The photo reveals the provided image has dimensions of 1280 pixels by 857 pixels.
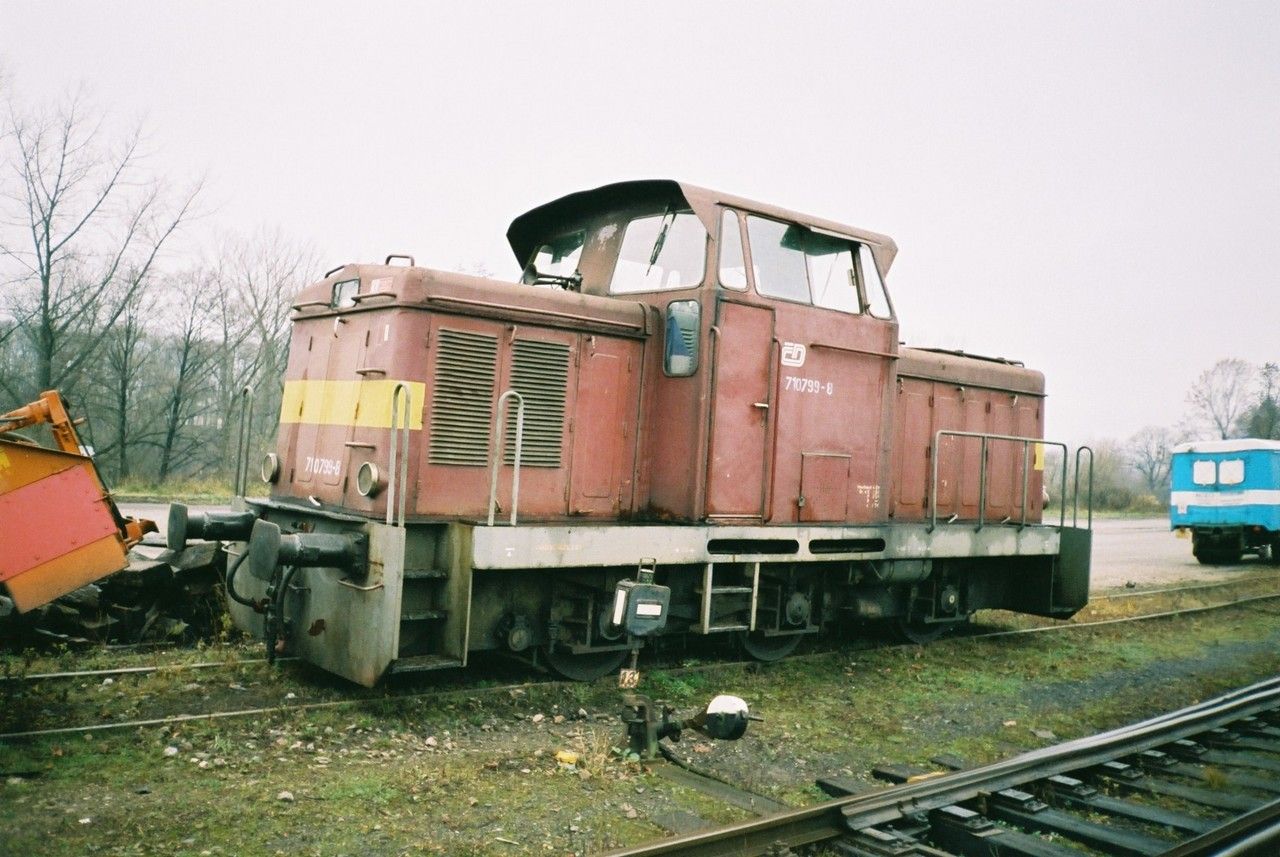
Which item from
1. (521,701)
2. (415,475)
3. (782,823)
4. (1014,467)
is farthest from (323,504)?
(1014,467)

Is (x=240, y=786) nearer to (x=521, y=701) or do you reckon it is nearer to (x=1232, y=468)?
(x=521, y=701)

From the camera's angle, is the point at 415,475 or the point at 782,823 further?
the point at 415,475

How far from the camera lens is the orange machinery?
5.00m

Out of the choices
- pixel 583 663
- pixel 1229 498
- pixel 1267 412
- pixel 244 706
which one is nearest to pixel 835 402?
pixel 583 663

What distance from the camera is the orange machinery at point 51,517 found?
500cm

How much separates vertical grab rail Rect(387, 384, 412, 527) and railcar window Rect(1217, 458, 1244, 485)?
19.2m

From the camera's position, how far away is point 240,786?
4086 millimetres

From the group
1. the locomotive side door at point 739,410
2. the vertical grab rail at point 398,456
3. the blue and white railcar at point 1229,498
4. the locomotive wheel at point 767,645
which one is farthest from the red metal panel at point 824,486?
the blue and white railcar at point 1229,498

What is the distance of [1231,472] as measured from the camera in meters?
19.3

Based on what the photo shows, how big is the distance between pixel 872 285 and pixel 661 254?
6.01 ft

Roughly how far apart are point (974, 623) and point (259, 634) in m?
7.06

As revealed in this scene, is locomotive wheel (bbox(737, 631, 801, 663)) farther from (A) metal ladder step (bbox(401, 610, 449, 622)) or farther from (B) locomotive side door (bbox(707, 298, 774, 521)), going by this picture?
(A) metal ladder step (bbox(401, 610, 449, 622))

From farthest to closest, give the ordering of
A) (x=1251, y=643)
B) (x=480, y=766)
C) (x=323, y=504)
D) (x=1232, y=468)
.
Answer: (x=1232, y=468) → (x=1251, y=643) → (x=323, y=504) → (x=480, y=766)

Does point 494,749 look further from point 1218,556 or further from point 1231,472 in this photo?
point 1218,556
